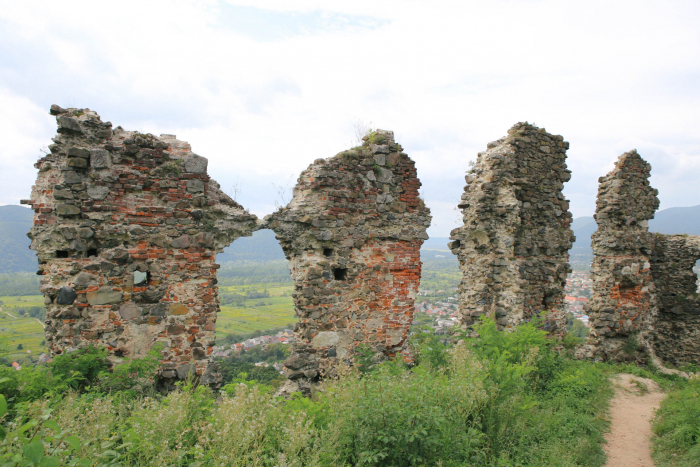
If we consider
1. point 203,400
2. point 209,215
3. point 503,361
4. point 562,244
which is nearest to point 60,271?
point 209,215

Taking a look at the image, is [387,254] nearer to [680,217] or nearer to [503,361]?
[503,361]

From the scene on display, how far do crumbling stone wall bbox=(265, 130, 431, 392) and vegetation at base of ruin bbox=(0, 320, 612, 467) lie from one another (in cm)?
127

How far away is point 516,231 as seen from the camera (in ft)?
31.1

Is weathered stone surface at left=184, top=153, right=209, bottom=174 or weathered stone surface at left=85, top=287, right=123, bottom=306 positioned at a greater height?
weathered stone surface at left=184, top=153, right=209, bottom=174

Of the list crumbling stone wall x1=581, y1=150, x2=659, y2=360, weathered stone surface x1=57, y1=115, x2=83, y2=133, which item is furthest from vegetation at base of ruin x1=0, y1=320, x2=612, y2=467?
crumbling stone wall x1=581, y1=150, x2=659, y2=360

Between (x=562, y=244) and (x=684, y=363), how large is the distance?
704 cm

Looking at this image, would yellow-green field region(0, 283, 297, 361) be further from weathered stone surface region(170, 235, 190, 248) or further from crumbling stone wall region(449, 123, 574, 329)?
crumbling stone wall region(449, 123, 574, 329)

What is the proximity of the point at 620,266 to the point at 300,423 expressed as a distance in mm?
11732

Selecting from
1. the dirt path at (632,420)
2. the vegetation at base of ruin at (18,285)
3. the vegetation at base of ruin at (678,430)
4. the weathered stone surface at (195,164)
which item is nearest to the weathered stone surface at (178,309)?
the weathered stone surface at (195,164)

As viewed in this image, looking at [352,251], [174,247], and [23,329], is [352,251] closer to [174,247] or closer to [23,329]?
[174,247]

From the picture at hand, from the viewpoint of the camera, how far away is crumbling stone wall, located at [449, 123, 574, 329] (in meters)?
9.30

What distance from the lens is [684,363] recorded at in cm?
1237

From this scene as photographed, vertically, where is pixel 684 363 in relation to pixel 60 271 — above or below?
below

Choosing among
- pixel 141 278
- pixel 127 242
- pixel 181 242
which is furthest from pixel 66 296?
pixel 181 242
